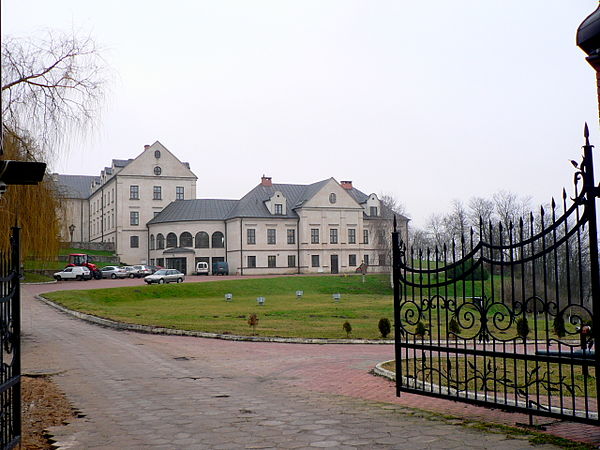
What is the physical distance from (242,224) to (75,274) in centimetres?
1846

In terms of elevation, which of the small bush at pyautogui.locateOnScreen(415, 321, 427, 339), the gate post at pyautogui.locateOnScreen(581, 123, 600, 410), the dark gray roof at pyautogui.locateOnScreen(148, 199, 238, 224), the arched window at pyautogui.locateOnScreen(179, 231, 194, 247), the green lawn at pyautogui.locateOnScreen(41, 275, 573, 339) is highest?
the dark gray roof at pyautogui.locateOnScreen(148, 199, 238, 224)

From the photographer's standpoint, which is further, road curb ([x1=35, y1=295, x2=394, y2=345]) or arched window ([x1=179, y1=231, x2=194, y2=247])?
arched window ([x1=179, y1=231, x2=194, y2=247])

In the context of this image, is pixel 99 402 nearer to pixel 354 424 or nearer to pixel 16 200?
pixel 354 424

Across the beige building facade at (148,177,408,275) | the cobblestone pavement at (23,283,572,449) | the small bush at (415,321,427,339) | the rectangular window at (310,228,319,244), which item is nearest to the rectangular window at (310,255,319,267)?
the beige building facade at (148,177,408,275)

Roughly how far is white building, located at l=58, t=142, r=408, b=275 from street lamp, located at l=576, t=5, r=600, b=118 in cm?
5668

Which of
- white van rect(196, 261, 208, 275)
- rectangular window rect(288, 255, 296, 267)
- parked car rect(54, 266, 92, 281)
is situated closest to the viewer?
parked car rect(54, 266, 92, 281)

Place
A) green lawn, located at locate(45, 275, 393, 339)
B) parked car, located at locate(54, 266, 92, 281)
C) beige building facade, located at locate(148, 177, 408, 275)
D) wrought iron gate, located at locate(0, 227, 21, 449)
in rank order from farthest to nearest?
beige building facade, located at locate(148, 177, 408, 275) → parked car, located at locate(54, 266, 92, 281) → green lawn, located at locate(45, 275, 393, 339) → wrought iron gate, located at locate(0, 227, 21, 449)

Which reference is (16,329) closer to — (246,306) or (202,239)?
(246,306)


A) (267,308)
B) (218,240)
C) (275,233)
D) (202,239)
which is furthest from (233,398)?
(218,240)

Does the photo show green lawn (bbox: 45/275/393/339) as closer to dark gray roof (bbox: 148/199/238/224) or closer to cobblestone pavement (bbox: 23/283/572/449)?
cobblestone pavement (bbox: 23/283/572/449)

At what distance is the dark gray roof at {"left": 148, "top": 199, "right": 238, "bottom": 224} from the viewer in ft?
211

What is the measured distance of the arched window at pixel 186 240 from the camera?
6369 centimetres

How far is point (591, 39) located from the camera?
597 centimetres

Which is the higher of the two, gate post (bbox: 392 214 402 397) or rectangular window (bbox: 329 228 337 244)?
rectangular window (bbox: 329 228 337 244)
